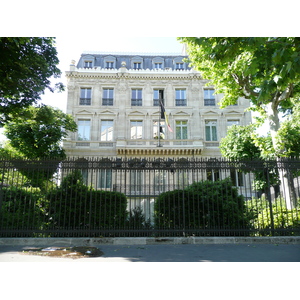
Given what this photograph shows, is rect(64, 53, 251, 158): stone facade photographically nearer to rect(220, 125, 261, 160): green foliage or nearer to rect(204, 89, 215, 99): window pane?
rect(204, 89, 215, 99): window pane

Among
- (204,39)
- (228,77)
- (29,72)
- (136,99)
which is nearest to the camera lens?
(204,39)

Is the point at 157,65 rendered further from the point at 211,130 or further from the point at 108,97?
the point at 211,130

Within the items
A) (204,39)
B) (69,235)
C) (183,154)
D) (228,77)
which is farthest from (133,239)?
(183,154)

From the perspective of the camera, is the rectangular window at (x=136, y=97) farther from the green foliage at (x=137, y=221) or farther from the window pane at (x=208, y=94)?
the green foliage at (x=137, y=221)

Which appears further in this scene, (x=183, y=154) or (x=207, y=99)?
(x=207, y=99)

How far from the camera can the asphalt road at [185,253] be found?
5.72 metres

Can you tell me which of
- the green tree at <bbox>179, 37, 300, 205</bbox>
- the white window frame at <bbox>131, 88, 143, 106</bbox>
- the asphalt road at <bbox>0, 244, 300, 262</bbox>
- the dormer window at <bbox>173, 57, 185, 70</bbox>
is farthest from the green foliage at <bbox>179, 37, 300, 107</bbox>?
the dormer window at <bbox>173, 57, 185, 70</bbox>

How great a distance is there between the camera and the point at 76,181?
8.66 m

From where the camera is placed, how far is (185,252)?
6547 mm

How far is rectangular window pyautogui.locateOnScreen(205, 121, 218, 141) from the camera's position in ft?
90.8

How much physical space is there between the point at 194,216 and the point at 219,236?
984mm

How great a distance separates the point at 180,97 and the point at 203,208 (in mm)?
22057

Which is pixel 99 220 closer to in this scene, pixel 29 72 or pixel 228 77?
pixel 29 72

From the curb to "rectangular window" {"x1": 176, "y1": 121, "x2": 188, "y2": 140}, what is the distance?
20.1 metres
